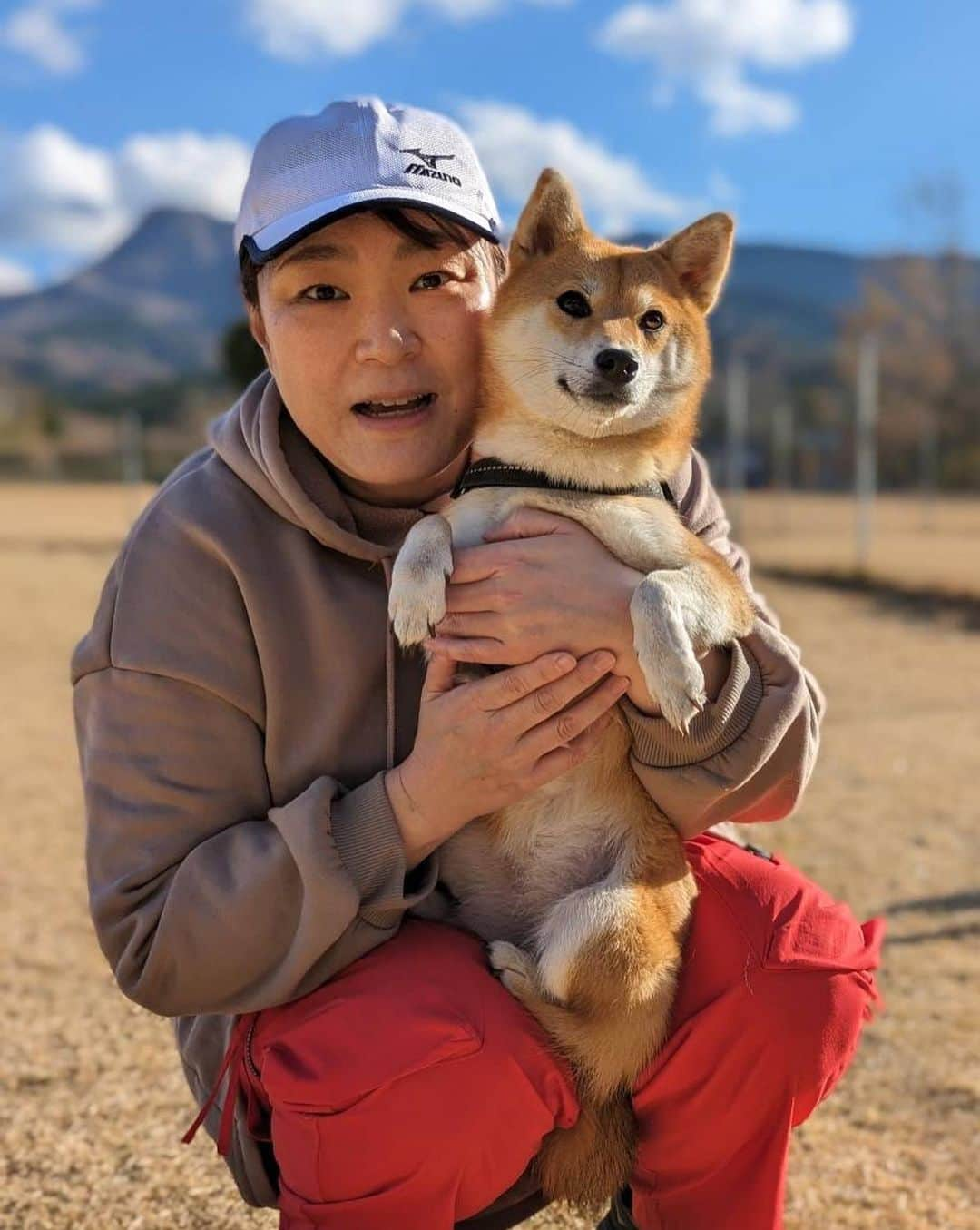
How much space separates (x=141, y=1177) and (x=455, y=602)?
1.70 meters

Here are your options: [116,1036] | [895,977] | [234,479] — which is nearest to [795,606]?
[895,977]

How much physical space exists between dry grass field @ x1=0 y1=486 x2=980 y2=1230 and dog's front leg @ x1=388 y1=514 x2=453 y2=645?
141 centimetres

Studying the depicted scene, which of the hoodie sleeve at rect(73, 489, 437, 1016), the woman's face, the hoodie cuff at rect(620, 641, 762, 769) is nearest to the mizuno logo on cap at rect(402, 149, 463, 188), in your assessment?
the woman's face

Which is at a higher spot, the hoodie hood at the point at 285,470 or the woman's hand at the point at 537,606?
the hoodie hood at the point at 285,470

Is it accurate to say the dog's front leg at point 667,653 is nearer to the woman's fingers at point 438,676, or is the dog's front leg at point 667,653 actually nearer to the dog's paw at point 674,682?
the dog's paw at point 674,682

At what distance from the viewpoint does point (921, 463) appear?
47.0 meters

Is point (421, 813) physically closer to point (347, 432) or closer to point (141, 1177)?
point (347, 432)

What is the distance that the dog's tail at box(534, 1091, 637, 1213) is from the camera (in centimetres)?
237

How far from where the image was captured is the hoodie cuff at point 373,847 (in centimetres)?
229

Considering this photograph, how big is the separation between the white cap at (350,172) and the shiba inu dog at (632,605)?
300 mm

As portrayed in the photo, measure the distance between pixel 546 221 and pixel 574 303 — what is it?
244 millimetres

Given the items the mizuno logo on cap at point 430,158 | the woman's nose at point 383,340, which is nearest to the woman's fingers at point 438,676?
the woman's nose at point 383,340

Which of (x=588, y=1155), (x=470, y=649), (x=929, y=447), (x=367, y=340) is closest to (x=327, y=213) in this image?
(x=367, y=340)

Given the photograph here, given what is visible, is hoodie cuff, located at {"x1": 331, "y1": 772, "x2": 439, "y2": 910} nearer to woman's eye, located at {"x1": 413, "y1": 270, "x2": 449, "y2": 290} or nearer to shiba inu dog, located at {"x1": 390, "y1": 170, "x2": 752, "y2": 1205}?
shiba inu dog, located at {"x1": 390, "y1": 170, "x2": 752, "y2": 1205}
